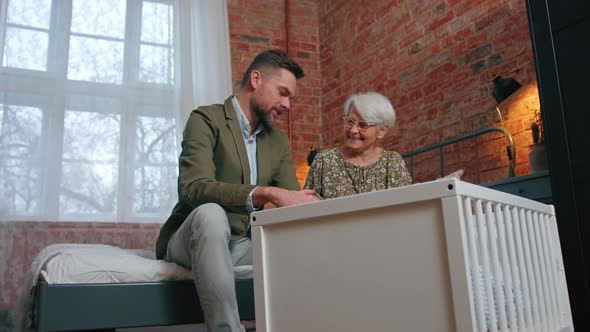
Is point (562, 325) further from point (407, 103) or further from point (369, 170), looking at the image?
point (407, 103)

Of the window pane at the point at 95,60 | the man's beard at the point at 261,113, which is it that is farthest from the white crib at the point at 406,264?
the window pane at the point at 95,60

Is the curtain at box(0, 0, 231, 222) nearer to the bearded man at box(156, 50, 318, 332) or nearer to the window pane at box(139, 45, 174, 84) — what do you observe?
the window pane at box(139, 45, 174, 84)

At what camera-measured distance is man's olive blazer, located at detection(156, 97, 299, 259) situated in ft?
5.86

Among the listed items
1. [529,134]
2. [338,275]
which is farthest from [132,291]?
[529,134]

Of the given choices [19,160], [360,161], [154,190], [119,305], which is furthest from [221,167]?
[19,160]

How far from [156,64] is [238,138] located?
2.49 metres

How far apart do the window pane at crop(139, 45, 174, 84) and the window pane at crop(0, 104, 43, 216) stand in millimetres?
829

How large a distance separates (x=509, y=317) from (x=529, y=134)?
213cm

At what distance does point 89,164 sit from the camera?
3.93 meters

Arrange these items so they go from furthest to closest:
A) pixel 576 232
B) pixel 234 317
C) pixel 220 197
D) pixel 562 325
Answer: pixel 576 232 → pixel 220 197 → pixel 234 317 → pixel 562 325

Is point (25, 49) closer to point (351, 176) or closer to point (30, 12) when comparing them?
point (30, 12)

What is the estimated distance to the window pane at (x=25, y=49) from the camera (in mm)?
3879

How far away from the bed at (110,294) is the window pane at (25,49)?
242cm

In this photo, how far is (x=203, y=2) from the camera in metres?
4.59
